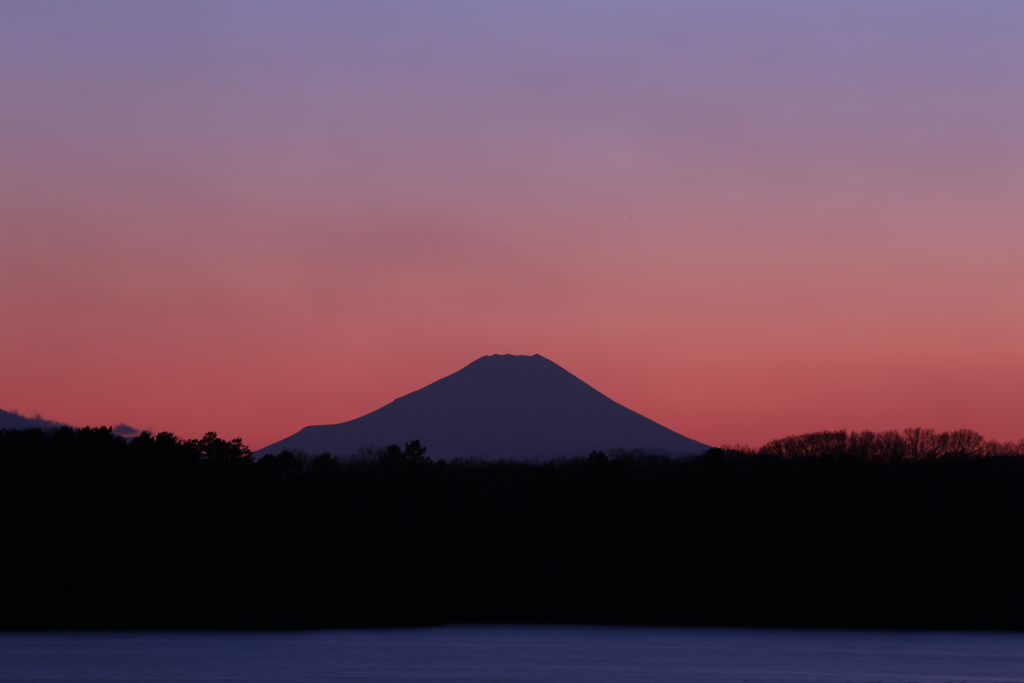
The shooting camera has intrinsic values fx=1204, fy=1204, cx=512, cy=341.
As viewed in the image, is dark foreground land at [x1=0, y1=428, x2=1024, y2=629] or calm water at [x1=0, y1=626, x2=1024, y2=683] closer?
calm water at [x1=0, y1=626, x2=1024, y2=683]

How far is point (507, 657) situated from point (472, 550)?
35477 mm

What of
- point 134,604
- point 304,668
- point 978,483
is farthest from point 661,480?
point 304,668

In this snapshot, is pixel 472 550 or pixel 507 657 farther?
pixel 472 550

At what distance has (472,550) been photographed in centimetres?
7656

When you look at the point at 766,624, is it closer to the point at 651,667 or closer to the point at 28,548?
the point at 651,667

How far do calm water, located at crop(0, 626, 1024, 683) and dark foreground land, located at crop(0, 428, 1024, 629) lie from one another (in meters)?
7.90

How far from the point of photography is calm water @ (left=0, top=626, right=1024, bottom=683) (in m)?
33.8

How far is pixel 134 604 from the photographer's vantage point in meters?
63.8

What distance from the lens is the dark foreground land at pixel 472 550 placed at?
64875mm

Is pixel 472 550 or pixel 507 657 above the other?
pixel 472 550

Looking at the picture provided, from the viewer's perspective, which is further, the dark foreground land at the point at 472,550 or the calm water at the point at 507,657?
the dark foreground land at the point at 472,550

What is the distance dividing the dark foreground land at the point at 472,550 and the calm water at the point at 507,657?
7.90 meters

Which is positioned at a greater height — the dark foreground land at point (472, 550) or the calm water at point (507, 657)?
the dark foreground land at point (472, 550)

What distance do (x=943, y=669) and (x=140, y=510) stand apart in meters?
44.1
